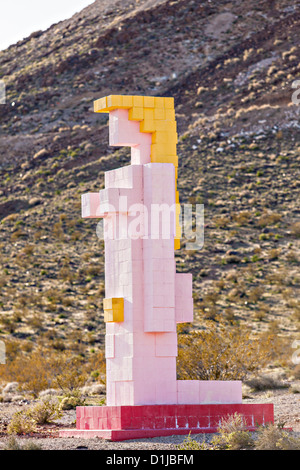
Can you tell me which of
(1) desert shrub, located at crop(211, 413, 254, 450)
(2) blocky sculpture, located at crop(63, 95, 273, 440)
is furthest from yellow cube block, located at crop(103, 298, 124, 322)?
(1) desert shrub, located at crop(211, 413, 254, 450)

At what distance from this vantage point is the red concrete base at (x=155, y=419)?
18.6 meters

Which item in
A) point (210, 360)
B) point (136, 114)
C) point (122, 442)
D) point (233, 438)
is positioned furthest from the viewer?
point (210, 360)

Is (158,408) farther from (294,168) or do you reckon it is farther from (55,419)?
(294,168)

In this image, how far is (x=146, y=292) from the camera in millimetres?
19641

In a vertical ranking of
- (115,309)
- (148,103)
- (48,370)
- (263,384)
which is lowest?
(263,384)

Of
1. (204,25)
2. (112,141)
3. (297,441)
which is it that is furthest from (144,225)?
(204,25)

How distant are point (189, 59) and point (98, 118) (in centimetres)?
991

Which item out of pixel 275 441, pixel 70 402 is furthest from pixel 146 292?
pixel 70 402

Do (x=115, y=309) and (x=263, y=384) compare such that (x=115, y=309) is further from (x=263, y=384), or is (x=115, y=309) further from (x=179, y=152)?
(x=179, y=152)

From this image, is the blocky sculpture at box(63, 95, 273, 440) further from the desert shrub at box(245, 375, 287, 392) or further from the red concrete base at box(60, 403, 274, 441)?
the desert shrub at box(245, 375, 287, 392)

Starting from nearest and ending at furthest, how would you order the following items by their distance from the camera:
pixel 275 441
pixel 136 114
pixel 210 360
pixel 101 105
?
pixel 275 441, pixel 136 114, pixel 101 105, pixel 210 360

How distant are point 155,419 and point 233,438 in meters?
2.42

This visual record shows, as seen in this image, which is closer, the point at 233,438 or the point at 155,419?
the point at 233,438

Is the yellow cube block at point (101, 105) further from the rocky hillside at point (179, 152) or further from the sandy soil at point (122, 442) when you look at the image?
the rocky hillside at point (179, 152)
